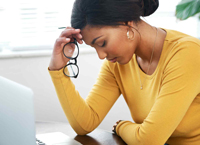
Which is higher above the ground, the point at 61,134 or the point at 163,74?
the point at 163,74

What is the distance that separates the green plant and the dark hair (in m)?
1.08

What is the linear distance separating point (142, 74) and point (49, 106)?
1.10m

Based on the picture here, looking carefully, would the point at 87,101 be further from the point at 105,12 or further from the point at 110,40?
the point at 105,12

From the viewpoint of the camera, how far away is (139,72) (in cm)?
130

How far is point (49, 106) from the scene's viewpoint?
7.16 feet

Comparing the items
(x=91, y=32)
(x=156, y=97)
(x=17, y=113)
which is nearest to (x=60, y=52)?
(x=91, y=32)

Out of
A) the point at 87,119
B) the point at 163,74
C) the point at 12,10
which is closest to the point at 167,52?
the point at 163,74

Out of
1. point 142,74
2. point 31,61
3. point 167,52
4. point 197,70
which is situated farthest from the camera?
point 31,61

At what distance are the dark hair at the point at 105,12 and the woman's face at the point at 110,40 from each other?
0.03m

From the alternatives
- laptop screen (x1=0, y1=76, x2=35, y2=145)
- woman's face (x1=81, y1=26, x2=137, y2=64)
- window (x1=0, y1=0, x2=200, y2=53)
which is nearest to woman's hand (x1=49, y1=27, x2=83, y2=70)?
woman's face (x1=81, y1=26, x2=137, y2=64)

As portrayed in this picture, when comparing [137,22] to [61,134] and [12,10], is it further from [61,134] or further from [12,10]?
[12,10]

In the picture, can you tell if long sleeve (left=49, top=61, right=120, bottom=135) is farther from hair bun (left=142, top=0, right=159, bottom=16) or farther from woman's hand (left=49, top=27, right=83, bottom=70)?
hair bun (left=142, top=0, right=159, bottom=16)

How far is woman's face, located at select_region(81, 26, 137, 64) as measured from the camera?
3.59 ft

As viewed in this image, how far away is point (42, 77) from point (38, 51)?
20 cm
